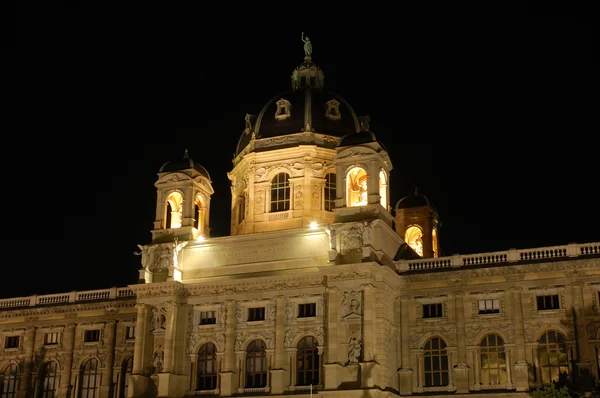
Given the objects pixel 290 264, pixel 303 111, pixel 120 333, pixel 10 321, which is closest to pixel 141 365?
pixel 120 333

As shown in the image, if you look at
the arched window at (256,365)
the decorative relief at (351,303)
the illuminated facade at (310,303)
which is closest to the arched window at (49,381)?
the illuminated facade at (310,303)

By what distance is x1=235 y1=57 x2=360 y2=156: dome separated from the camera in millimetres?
59375

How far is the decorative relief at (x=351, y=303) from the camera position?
4875cm

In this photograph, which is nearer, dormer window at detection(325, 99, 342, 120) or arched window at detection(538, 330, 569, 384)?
arched window at detection(538, 330, 569, 384)

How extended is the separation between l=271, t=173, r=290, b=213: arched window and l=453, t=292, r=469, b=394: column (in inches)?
520

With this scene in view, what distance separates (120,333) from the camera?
59.8m

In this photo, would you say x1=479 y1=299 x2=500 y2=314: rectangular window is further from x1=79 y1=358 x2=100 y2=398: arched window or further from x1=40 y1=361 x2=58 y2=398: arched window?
x1=40 y1=361 x2=58 y2=398: arched window

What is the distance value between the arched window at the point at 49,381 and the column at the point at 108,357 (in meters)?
3.90

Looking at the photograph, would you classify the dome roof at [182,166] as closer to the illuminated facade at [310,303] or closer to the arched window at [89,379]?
the illuminated facade at [310,303]

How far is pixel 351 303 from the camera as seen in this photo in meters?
49.0

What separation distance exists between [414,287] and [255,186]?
520 inches

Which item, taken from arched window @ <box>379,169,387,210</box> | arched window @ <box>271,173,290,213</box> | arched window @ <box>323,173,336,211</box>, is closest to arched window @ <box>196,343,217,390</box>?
arched window @ <box>271,173,290,213</box>

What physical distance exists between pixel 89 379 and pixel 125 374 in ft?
9.67

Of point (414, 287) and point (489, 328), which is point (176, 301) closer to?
point (414, 287)
